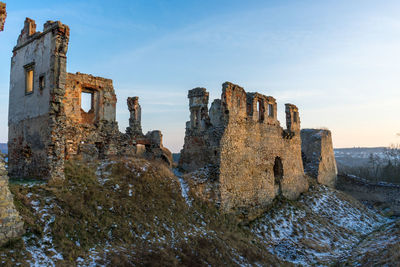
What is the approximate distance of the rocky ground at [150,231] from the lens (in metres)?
6.65

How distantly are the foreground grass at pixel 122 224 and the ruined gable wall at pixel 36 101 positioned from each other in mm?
1092

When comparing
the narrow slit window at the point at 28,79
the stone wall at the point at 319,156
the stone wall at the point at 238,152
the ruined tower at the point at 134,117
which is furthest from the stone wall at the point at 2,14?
the stone wall at the point at 319,156

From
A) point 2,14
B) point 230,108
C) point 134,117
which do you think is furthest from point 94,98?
point 2,14

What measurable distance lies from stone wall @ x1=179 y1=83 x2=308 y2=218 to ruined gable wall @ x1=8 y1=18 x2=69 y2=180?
5.48m

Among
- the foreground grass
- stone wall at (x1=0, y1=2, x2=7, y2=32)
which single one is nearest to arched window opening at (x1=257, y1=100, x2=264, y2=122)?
the foreground grass

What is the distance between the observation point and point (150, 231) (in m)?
8.39

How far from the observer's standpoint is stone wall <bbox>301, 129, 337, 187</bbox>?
21.9m

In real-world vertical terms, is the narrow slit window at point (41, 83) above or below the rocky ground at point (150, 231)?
above

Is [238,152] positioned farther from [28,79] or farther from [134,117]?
[28,79]

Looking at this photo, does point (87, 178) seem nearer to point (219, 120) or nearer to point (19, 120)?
point (19, 120)

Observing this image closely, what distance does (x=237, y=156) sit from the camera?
13.4 meters

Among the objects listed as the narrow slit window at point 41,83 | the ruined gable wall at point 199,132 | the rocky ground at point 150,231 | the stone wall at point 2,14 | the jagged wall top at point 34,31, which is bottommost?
the rocky ground at point 150,231

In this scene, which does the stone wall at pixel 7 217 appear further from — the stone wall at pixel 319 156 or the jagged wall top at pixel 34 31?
the stone wall at pixel 319 156

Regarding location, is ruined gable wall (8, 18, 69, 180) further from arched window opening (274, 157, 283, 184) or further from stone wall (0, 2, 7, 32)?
arched window opening (274, 157, 283, 184)
